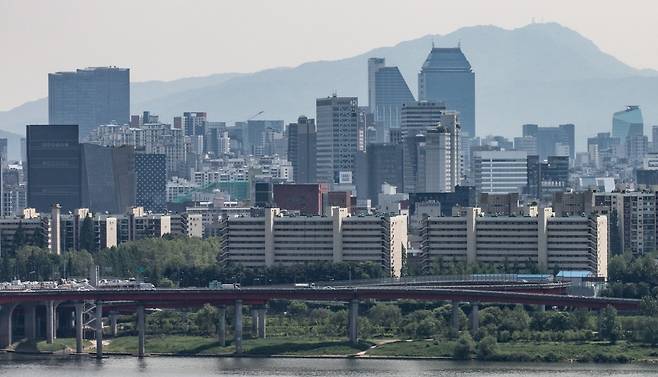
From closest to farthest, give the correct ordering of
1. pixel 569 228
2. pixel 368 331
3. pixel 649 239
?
pixel 368 331, pixel 569 228, pixel 649 239

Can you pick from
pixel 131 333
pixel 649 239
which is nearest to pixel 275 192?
pixel 649 239

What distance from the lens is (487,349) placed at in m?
107

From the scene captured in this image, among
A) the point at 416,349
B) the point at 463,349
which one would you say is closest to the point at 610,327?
the point at 463,349

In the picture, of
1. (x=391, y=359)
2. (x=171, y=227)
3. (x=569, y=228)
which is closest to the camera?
(x=391, y=359)

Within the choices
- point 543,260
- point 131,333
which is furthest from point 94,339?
point 543,260

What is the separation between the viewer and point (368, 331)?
11406 centimetres

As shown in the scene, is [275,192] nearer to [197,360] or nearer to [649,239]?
[649,239]

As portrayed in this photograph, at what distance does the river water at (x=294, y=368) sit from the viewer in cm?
10006

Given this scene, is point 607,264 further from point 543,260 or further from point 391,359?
point 391,359

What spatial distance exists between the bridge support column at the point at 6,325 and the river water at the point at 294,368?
6504mm

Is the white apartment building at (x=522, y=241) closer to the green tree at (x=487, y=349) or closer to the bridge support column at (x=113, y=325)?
the bridge support column at (x=113, y=325)

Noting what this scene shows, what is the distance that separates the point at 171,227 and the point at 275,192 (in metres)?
20.4

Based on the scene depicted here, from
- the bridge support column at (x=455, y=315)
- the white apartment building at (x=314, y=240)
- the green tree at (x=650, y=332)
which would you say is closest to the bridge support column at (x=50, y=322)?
the bridge support column at (x=455, y=315)

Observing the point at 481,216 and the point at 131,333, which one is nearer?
the point at 131,333
